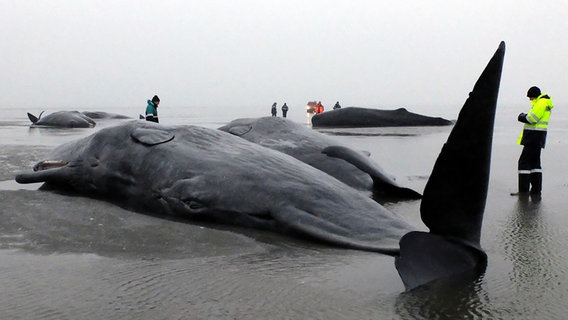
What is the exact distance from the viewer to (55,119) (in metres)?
27.8

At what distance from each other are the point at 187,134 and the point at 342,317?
11.7 ft

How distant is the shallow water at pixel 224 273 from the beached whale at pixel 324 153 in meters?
1.26

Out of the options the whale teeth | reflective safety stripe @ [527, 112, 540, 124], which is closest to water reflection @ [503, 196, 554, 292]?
reflective safety stripe @ [527, 112, 540, 124]

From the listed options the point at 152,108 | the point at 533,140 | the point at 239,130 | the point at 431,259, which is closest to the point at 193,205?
the point at 431,259

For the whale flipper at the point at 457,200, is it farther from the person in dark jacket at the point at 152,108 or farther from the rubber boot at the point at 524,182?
the person in dark jacket at the point at 152,108

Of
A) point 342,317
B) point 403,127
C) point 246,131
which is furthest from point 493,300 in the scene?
point 403,127

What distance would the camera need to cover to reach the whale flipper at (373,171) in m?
6.66

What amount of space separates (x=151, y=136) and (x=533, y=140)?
5.24m

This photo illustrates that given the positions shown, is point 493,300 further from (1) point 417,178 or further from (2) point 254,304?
(1) point 417,178

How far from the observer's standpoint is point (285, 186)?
5.01 metres

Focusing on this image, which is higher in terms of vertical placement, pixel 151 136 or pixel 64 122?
pixel 151 136

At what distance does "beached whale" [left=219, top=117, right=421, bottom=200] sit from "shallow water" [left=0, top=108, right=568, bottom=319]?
126 centimetres

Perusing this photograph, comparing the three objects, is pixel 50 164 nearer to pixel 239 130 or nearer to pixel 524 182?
pixel 239 130

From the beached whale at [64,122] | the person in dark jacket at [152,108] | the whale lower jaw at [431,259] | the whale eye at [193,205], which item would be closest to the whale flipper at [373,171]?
the whale eye at [193,205]
